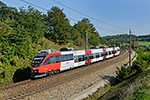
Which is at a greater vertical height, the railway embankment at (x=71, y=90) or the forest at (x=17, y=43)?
the forest at (x=17, y=43)

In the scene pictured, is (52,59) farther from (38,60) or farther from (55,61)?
(38,60)

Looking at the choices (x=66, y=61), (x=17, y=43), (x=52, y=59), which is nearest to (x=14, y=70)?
(x=17, y=43)

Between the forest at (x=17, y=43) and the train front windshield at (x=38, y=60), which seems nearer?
the train front windshield at (x=38, y=60)

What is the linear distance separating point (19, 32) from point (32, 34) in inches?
180

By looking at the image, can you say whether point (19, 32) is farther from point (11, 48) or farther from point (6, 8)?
point (6, 8)

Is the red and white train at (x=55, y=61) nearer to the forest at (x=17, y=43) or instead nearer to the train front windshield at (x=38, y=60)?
the train front windshield at (x=38, y=60)

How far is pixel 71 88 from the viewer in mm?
12062

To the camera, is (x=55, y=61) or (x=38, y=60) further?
(x=55, y=61)

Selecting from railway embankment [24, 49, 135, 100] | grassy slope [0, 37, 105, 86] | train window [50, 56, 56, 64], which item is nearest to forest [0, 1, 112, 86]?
grassy slope [0, 37, 105, 86]

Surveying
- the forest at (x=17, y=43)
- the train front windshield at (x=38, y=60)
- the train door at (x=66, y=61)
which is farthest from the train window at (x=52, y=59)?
the forest at (x=17, y=43)

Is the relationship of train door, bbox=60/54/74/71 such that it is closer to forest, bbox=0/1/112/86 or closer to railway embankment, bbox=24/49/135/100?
railway embankment, bbox=24/49/135/100

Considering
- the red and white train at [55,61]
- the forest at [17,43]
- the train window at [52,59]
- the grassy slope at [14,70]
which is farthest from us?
the forest at [17,43]

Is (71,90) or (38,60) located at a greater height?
(38,60)

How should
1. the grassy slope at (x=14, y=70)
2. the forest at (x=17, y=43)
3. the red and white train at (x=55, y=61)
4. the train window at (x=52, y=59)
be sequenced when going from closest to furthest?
the red and white train at (x=55, y=61) → the train window at (x=52, y=59) → the grassy slope at (x=14, y=70) → the forest at (x=17, y=43)
